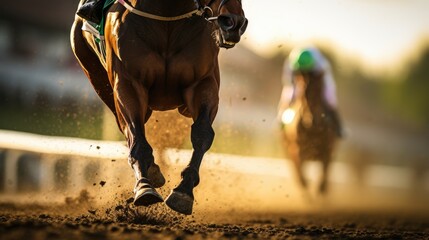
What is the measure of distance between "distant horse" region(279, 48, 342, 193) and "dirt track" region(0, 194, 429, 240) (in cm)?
155

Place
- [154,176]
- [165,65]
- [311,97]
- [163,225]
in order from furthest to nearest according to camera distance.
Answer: [311,97] → [154,176] → [163,225] → [165,65]

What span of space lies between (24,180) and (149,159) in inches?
162

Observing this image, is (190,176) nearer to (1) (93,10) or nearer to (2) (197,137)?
(2) (197,137)

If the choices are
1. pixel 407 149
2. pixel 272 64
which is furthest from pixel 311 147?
pixel 272 64

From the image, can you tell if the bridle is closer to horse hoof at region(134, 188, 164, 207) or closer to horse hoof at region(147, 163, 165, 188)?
horse hoof at region(134, 188, 164, 207)

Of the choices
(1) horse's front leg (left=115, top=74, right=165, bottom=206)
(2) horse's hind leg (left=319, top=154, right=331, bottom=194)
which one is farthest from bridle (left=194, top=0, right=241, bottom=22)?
(2) horse's hind leg (left=319, top=154, right=331, bottom=194)

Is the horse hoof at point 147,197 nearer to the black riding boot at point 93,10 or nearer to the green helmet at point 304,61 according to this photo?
the black riding boot at point 93,10

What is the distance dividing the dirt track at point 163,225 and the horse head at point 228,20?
111 cm

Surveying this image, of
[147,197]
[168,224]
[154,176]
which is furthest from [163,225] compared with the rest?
[147,197]

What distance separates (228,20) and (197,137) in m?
0.85

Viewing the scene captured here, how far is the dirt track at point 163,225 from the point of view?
5031 mm

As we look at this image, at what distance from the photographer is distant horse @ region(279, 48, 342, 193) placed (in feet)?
39.2

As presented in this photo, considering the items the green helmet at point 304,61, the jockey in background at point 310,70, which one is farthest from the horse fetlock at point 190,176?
the green helmet at point 304,61

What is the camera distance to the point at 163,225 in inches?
252
